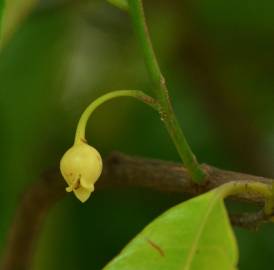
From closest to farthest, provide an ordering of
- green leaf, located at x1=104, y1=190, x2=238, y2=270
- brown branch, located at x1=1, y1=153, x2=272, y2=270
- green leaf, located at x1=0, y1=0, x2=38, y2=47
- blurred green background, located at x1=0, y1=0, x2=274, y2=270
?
green leaf, located at x1=104, y1=190, x2=238, y2=270 → brown branch, located at x1=1, y1=153, x2=272, y2=270 → green leaf, located at x1=0, y1=0, x2=38, y2=47 → blurred green background, located at x1=0, y1=0, x2=274, y2=270

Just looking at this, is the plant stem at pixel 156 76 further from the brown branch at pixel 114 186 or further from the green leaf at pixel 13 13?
the green leaf at pixel 13 13

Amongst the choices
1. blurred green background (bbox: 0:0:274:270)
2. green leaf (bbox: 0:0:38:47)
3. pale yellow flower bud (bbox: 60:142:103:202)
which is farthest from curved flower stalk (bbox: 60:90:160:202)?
blurred green background (bbox: 0:0:274:270)

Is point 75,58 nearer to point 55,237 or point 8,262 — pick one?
point 55,237

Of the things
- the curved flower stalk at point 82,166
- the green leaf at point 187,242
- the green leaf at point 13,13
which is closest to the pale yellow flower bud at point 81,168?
the curved flower stalk at point 82,166

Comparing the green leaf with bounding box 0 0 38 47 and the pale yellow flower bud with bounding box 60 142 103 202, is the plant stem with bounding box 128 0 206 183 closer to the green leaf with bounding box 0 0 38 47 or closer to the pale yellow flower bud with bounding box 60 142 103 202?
the pale yellow flower bud with bounding box 60 142 103 202

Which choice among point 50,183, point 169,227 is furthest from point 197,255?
point 50,183

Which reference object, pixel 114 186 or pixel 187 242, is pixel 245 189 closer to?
pixel 187 242
